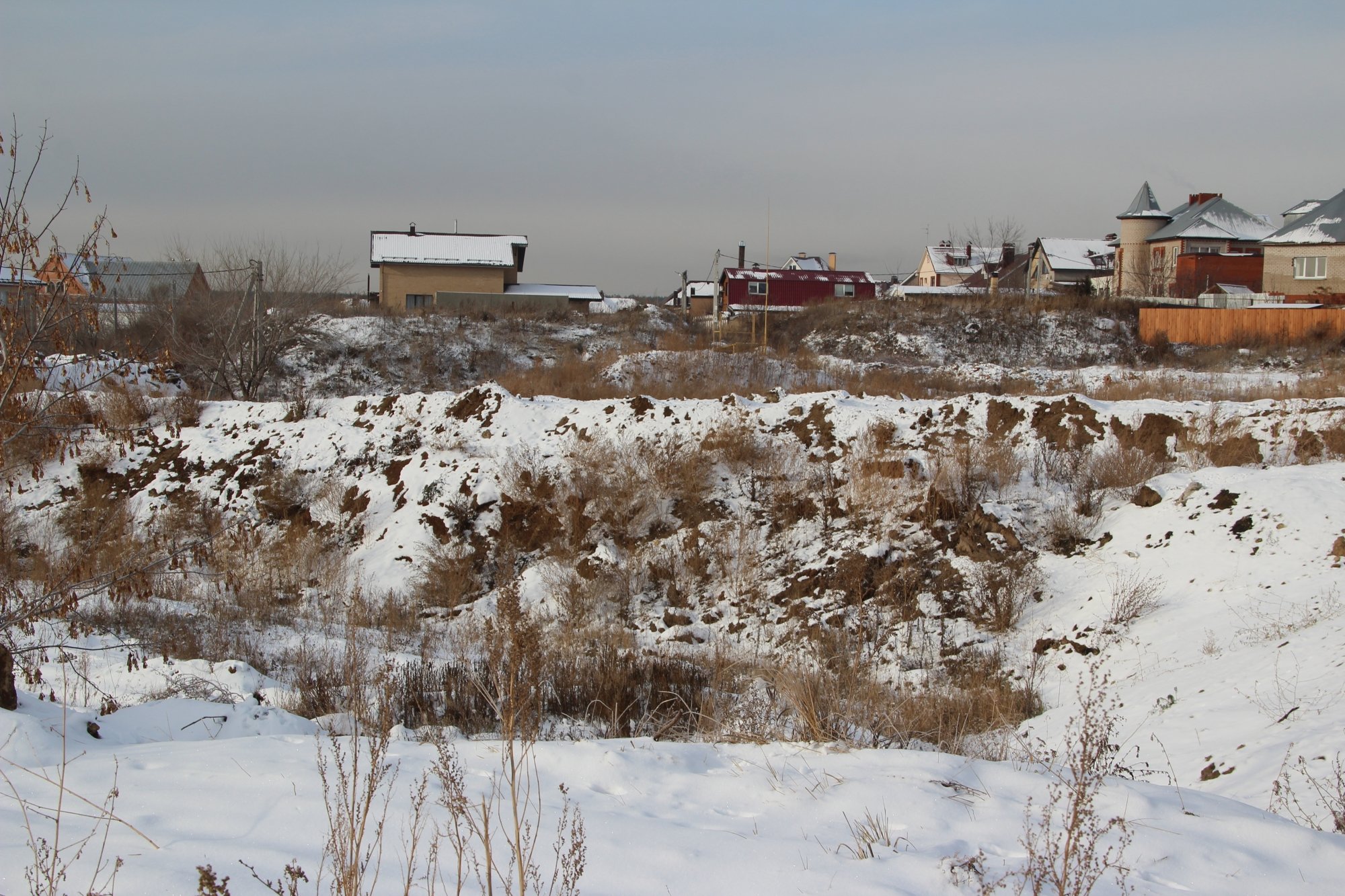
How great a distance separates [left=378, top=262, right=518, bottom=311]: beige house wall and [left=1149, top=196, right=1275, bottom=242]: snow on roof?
1520 inches

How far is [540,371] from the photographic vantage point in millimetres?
22578

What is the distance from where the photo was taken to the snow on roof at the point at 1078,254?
5653 cm

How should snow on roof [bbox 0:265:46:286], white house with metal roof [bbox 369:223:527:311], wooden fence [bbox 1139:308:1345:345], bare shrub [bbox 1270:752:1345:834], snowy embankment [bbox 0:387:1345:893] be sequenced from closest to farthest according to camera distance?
snowy embankment [bbox 0:387:1345:893] → bare shrub [bbox 1270:752:1345:834] → snow on roof [bbox 0:265:46:286] → wooden fence [bbox 1139:308:1345:345] → white house with metal roof [bbox 369:223:527:311]

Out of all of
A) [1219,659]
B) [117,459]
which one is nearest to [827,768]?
[1219,659]

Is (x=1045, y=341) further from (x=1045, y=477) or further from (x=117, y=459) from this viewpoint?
(x=117, y=459)

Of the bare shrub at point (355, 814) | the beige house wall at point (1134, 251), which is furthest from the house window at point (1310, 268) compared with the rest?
the bare shrub at point (355, 814)

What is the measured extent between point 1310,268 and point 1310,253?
2.19ft

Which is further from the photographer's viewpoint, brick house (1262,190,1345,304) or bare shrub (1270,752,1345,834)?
brick house (1262,190,1345,304)

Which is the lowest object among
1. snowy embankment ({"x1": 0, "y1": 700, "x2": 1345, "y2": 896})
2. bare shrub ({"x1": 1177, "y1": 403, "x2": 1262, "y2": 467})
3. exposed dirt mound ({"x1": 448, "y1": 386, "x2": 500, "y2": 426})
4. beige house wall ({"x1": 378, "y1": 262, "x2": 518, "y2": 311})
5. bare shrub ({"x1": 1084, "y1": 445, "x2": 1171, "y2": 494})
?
snowy embankment ({"x1": 0, "y1": 700, "x2": 1345, "y2": 896})

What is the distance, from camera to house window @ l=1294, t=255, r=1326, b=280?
1622 inches

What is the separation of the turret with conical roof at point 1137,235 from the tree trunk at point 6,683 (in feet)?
180

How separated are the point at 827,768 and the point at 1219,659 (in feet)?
15.1

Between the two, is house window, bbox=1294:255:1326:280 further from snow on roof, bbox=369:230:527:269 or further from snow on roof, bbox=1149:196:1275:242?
snow on roof, bbox=369:230:527:269

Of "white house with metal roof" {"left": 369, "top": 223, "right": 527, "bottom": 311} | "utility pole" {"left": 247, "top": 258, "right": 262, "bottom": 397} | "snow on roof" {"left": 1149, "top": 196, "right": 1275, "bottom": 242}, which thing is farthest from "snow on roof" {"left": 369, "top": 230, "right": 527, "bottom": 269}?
"snow on roof" {"left": 1149, "top": 196, "right": 1275, "bottom": 242}
